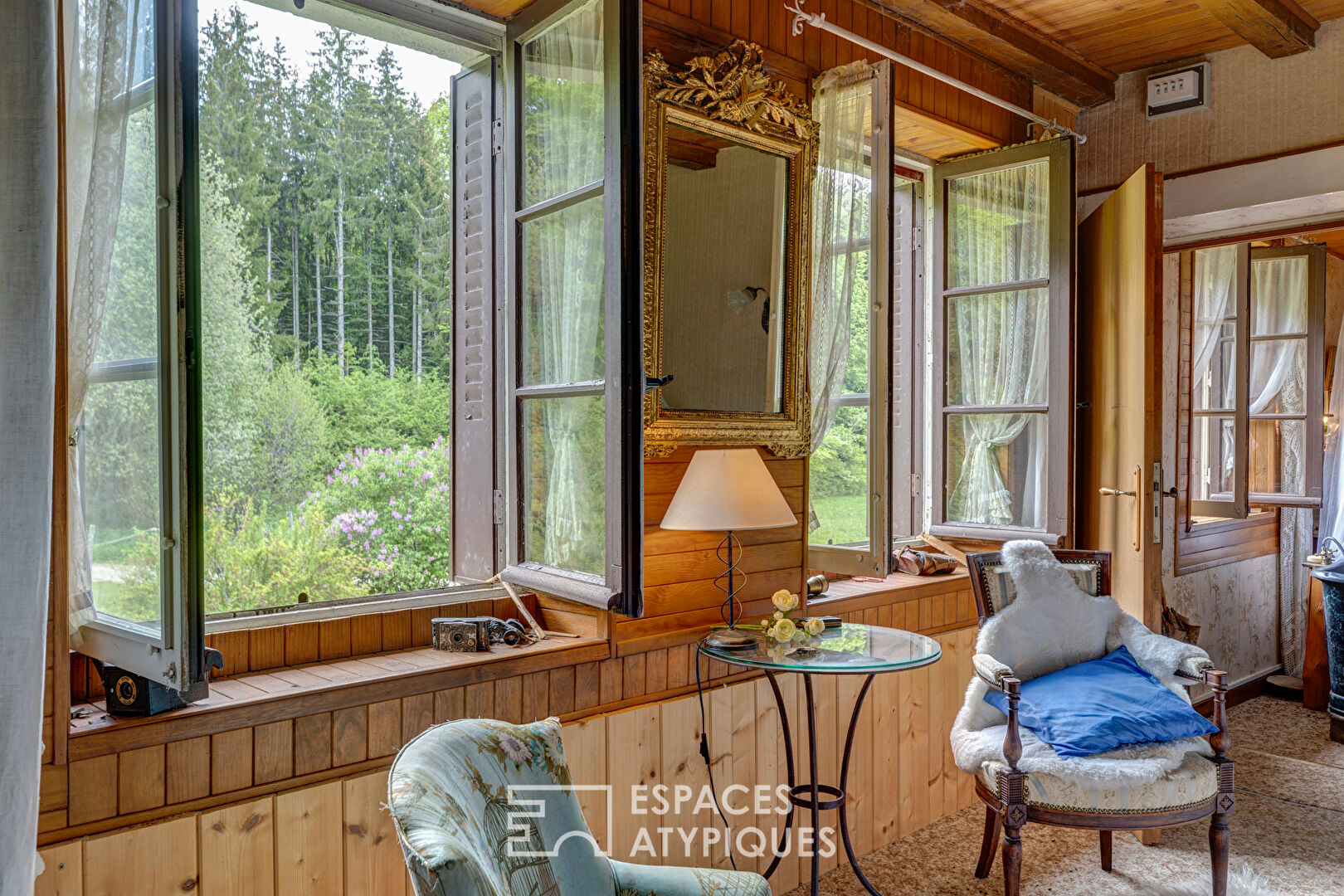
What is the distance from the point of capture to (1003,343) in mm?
3574

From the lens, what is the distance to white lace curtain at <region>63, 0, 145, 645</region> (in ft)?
5.21

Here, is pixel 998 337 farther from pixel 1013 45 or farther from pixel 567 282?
pixel 567 282

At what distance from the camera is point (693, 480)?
2359 millimetres

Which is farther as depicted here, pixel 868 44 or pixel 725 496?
pixel 868 44

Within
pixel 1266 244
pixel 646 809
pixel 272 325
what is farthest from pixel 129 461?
pixel 1266 244

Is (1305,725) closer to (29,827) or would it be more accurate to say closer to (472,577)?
(472,577)

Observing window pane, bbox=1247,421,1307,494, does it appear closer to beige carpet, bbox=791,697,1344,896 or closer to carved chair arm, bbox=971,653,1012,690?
beige carpet, bbox=791,697,1344,896

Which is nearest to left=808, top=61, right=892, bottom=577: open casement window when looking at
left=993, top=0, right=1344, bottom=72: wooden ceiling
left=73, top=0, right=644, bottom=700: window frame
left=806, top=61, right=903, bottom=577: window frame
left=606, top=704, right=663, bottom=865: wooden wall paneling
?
left=806, top=61, right=903, bottom=577: window frame

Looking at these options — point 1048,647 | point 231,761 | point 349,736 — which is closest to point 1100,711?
point 1048,647

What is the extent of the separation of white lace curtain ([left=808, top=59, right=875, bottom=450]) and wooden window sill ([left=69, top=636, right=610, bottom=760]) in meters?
1.11

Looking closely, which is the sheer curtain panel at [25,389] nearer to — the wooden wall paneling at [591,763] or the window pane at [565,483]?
the window pane at [565,483]

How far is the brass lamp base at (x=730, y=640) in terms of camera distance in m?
2.36

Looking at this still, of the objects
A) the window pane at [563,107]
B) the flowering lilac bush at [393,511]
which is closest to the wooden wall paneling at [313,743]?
the flowering lilac bush at [393,511]

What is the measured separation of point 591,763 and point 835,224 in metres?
1.74
